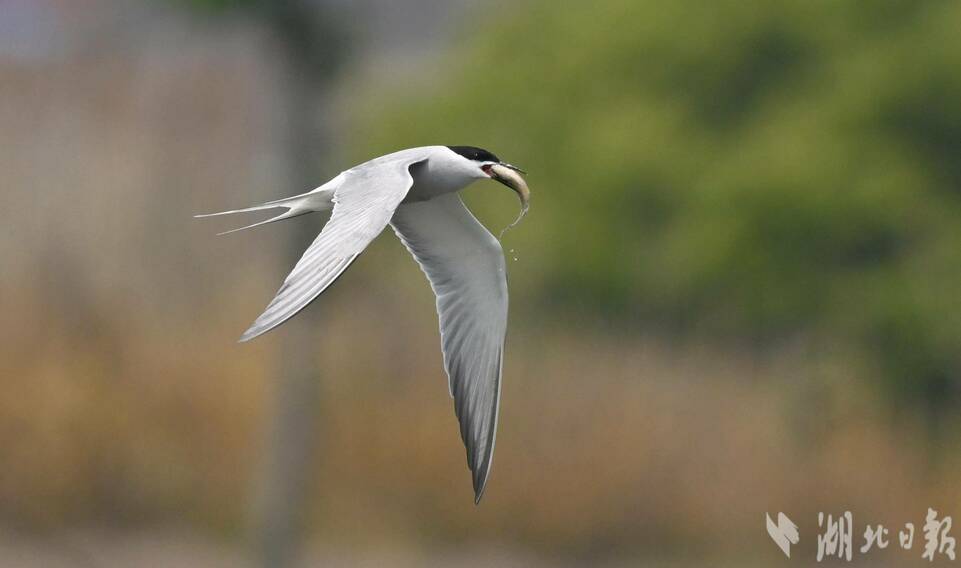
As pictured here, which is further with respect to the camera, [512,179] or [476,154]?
[476,154]

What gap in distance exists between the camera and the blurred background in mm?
11664

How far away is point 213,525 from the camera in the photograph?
40.7ft

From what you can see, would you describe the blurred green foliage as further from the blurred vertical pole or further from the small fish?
the small fish

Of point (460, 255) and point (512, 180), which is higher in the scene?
point (512, 180)

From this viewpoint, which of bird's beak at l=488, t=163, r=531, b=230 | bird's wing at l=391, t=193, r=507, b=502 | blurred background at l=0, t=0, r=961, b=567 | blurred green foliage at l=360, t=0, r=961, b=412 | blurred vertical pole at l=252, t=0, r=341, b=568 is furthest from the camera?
blurred green foliage at l=360, t=0, r=961, b=412

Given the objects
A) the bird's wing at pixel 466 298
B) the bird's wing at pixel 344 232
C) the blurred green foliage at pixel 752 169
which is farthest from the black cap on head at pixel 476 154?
the blurred green foliage at pixel 752 169

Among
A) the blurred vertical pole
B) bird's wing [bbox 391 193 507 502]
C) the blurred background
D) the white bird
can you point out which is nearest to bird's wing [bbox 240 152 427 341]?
the white bird

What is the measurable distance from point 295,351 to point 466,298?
653 centimetres

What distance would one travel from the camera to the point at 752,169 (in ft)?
55.4

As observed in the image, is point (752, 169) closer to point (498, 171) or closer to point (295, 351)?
point (295, 351)

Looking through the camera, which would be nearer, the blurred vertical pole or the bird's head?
the bird's head

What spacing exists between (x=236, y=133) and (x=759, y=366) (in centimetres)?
588

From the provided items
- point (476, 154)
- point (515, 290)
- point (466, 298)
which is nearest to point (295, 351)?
point (466, 298)

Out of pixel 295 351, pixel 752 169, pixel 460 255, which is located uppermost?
pixel 752 169
